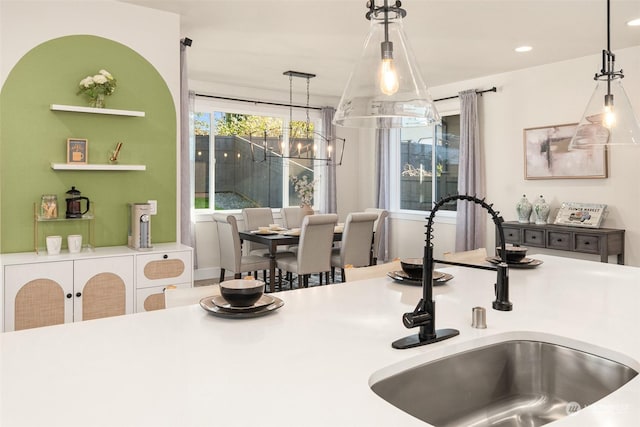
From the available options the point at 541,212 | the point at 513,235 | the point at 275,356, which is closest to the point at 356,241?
the point at 513,235

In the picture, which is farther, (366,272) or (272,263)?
(272,263)

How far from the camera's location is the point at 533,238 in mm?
5230

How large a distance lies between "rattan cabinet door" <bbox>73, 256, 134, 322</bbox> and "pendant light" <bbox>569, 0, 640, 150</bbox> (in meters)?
2.88

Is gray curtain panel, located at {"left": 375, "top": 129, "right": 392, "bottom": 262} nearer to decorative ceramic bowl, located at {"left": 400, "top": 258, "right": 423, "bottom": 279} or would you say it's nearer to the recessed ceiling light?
the recessed ceiling light

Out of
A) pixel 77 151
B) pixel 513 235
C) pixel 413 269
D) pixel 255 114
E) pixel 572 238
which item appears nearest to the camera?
pixel 413 269

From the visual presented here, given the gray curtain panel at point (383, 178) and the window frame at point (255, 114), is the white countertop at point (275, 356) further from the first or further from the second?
the gray curtain panel at point (383, 178)

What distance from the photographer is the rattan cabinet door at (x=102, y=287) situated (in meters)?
3.19

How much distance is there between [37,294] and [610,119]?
3.36m

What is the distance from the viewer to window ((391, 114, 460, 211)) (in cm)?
679

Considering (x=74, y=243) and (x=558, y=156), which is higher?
(x=558, y=156)

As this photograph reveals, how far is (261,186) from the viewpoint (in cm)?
715

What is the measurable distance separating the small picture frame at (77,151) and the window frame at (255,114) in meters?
2.93

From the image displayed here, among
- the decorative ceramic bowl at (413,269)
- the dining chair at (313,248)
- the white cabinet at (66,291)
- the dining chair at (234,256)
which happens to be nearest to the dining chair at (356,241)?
the dining chair at (313,248)

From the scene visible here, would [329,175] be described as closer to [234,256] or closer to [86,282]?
[234,256]
